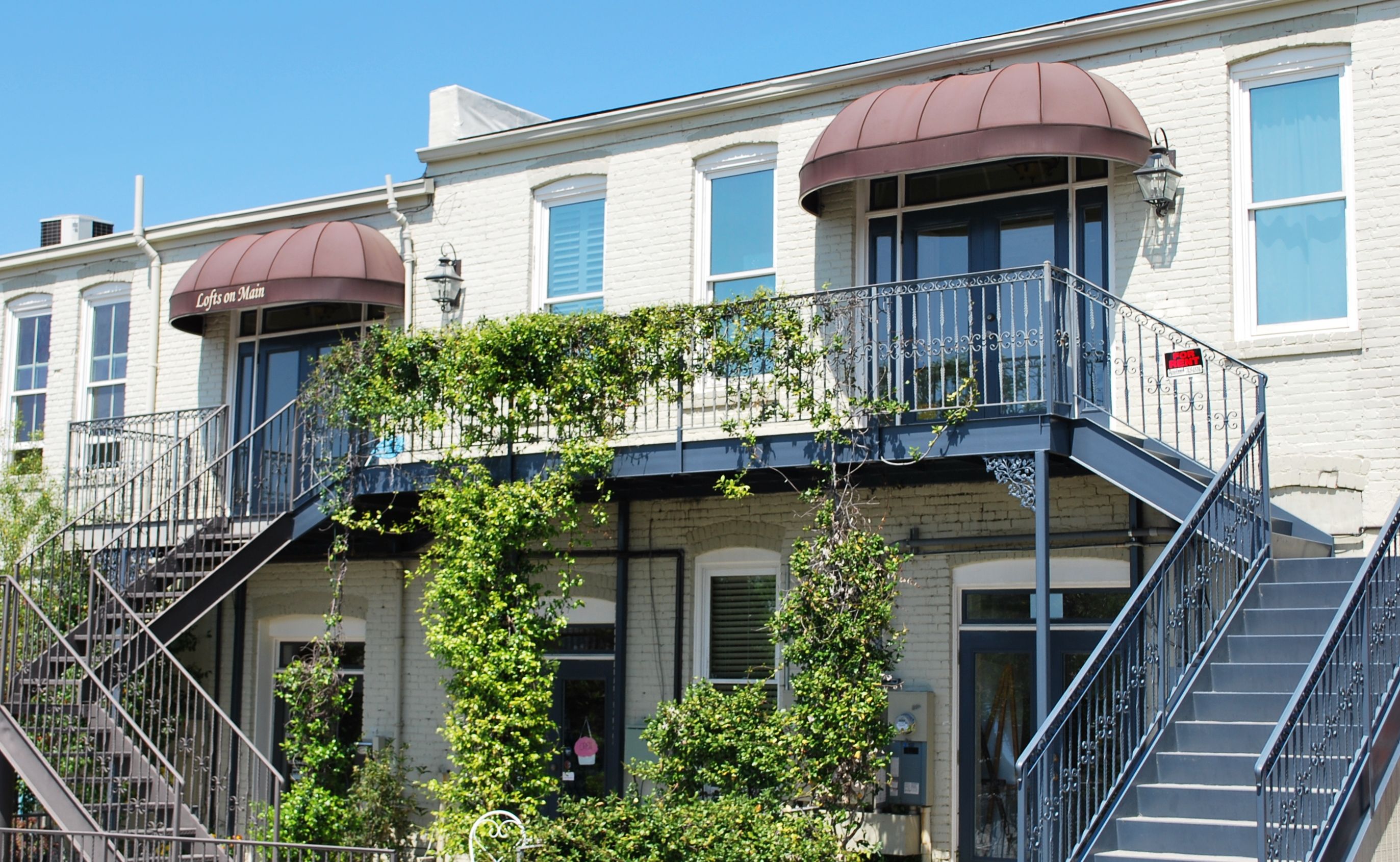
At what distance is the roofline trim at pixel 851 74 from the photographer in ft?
39.4

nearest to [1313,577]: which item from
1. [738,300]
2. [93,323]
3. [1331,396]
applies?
[1331,396]

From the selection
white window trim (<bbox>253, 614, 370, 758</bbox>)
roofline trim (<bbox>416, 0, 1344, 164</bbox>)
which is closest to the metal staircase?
white window trim (<bbox>253, 614, 370, 758</bbox>)

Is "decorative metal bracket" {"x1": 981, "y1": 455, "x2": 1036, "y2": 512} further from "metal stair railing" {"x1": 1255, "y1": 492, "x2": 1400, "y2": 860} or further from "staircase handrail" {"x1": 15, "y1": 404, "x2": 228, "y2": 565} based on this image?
"staircase handrail" {"x1": 15, "y1": 404, "x2": 228, "y2": 565}

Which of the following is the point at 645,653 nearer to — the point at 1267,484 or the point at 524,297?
the point at 524,297

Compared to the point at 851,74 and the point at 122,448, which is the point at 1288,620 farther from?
the point at 122,448

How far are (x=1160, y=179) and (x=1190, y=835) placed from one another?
17.9 ft

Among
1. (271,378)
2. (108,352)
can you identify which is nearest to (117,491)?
(271,378)

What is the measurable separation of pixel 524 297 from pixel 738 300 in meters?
3.81

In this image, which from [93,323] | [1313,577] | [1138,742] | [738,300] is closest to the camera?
[1138,742]

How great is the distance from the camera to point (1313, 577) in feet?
32.7

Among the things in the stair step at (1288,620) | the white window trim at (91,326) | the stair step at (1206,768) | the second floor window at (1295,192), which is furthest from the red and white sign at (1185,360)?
the white window trim at (91,326)

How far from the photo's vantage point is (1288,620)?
31.5 ft

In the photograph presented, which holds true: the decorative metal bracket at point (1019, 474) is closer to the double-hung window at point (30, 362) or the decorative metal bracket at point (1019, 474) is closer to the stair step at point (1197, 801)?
the stair step at point (1197, 801)

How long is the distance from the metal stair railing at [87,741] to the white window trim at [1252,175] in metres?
8.97
